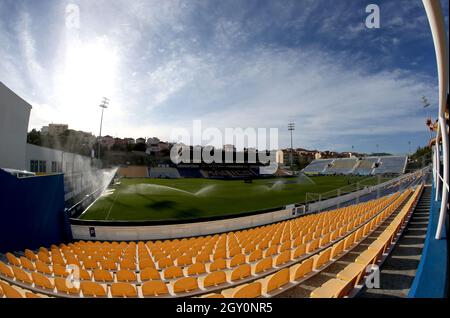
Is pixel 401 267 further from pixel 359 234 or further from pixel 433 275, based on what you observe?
pixel 433 275

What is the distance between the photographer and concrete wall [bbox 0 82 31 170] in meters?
17.1

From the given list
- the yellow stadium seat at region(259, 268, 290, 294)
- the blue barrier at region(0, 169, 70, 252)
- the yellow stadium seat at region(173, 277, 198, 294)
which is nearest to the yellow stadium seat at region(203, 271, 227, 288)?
the yellow stadium seat at region(173, 277, 198, 294)

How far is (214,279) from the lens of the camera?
5453mm

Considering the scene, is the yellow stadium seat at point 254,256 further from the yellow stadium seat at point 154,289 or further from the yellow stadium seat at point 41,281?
the yellow stadium seat at point 41,281

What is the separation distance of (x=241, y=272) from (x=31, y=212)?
12095mm

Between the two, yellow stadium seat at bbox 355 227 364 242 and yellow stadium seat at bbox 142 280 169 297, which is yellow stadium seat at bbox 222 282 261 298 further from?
yellow stadium seat at bbox 355 227 364 242

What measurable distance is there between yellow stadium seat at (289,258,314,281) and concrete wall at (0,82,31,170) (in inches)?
833

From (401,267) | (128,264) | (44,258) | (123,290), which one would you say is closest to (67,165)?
(44,258)

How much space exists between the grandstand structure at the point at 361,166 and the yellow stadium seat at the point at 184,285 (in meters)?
74.3

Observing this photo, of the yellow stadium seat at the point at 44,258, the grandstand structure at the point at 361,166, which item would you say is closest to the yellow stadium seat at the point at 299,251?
the yellow stadium seat at the point at 44,258

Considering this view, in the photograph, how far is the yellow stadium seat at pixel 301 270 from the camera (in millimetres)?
5238

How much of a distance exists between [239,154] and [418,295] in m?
69.8

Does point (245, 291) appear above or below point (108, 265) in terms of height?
above
